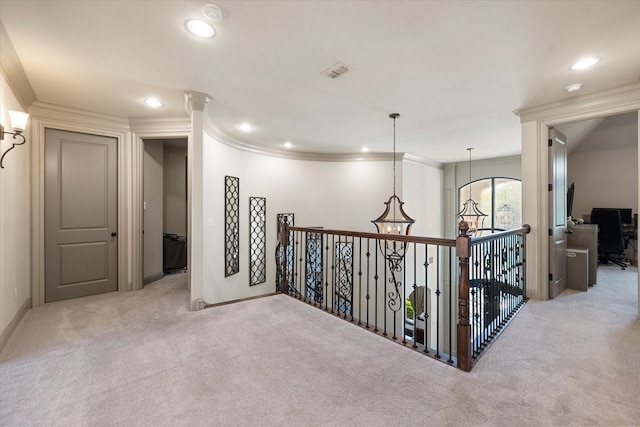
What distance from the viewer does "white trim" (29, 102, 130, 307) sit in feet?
11.9

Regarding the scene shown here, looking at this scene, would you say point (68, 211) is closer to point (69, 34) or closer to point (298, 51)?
point (69, 34)

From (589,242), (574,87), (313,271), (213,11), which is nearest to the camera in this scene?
(213,11)

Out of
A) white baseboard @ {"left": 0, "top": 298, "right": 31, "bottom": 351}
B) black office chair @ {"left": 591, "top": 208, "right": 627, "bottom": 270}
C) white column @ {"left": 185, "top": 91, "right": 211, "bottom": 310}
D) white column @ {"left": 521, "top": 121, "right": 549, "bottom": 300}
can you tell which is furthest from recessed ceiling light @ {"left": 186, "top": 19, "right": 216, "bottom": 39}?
black office chair @ {"left": 591, "top": 208, "right": 627, "bottom": 270}

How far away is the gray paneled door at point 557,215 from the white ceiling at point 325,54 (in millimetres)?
745

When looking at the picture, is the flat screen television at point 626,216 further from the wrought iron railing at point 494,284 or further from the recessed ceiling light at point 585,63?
the recessed ceiling light at point 585,63

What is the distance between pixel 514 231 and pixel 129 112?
5.09m

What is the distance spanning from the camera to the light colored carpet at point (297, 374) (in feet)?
5.64

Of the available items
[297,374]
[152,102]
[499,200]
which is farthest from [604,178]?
[152,102]

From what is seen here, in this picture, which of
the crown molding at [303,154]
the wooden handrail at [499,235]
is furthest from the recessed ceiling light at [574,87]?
the crown molding at [303,154]

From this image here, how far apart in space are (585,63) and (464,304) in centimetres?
254

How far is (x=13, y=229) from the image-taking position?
118 inches

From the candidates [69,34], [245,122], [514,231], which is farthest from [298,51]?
[514,231]

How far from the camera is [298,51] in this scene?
251 cm

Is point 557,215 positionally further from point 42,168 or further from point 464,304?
point 42,168
